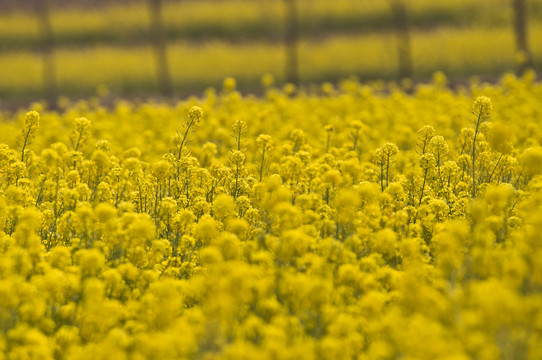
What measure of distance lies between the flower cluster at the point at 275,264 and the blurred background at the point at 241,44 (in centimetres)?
1326

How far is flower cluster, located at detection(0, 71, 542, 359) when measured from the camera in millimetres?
2867

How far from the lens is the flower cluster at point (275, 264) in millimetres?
2867

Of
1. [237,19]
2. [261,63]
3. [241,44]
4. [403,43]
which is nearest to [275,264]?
[403,43]

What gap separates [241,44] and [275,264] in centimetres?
2262

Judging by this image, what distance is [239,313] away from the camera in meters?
3.66

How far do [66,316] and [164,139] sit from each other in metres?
5.91

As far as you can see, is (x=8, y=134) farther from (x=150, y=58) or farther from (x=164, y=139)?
(x=150, y=58)

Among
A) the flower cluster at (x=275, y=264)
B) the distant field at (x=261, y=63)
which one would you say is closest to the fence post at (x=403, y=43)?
the distant field at (x=261, y=63)

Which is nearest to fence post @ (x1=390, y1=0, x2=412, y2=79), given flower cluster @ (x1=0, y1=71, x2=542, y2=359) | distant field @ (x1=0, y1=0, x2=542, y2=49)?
distant field @ (x1=0, y1=0, x2=542, y2=49)

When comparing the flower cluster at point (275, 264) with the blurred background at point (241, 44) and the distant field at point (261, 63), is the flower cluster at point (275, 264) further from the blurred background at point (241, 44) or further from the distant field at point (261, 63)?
the distant field at point (261, 63)

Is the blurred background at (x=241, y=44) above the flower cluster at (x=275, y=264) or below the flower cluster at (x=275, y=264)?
above

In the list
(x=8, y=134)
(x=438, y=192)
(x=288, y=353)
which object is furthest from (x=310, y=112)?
(x=288, y=353)

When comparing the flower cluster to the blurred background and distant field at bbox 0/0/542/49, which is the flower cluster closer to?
the blurred background

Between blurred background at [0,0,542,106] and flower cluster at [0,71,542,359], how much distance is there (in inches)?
522
